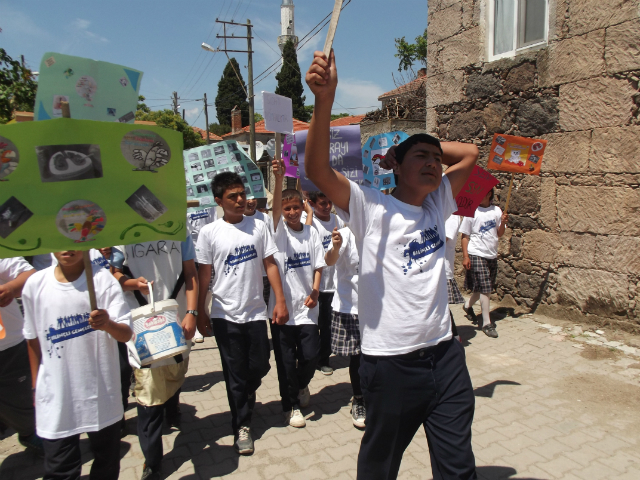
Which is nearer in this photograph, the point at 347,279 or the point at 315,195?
the point at 347,279

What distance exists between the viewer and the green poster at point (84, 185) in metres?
2.04

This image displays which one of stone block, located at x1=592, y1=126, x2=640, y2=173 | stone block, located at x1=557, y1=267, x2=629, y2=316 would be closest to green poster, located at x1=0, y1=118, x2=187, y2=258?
stone block, located at x1=592, y1=126, x2=640, y2=173

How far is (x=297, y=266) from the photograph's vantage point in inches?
159

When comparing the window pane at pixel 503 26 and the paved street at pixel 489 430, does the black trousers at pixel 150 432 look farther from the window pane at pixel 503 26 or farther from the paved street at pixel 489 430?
the window pane at pixel 503 26

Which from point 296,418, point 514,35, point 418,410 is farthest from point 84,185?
point 514,35

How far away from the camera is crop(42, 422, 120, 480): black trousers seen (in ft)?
7.84

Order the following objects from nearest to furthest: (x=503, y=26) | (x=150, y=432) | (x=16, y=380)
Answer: (x=150, y=432) → (x=16, y=380) → (x=503, y=26)

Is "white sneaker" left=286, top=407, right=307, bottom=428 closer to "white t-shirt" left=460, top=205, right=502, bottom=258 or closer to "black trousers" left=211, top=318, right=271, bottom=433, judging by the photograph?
"black trousers" left=211, top=318, right=271, bottom=433

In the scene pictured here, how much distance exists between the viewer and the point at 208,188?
205 inches

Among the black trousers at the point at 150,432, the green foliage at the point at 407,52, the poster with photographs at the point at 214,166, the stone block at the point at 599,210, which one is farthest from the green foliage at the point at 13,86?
the green foliage at the point at 407,52

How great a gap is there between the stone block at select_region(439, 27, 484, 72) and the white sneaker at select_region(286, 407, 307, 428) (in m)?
5.63

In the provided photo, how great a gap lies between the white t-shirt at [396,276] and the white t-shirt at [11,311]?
2327 mm

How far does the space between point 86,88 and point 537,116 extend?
5.54 metres

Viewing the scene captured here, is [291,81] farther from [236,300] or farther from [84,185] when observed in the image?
[84,185]
